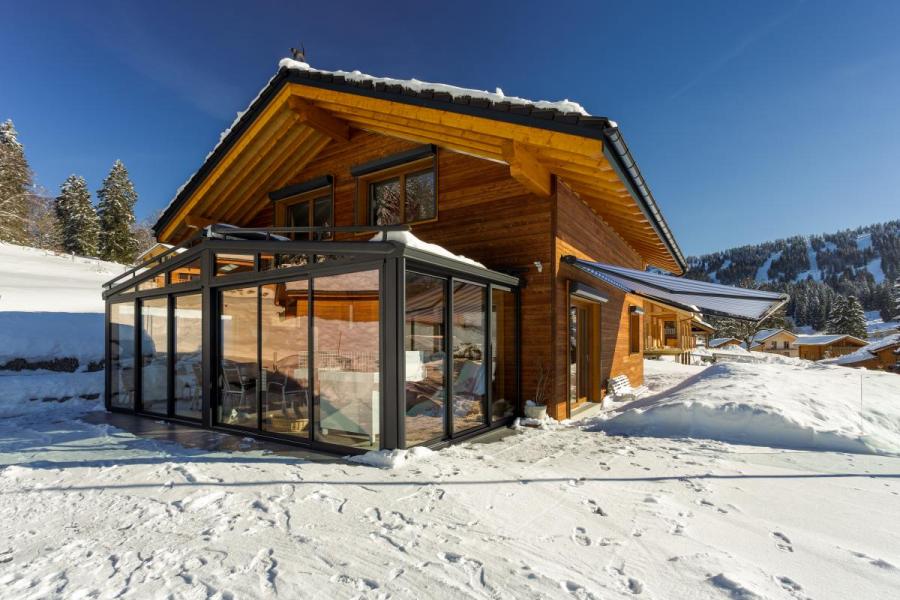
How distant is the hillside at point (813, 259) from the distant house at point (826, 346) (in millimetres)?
78653

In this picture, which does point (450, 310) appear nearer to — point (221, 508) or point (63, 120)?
point (221, 508)

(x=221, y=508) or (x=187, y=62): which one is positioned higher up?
(x=187, y=62)

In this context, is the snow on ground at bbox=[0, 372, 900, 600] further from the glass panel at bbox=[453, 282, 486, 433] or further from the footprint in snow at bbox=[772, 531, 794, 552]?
the glass panel at bbox=[453, 282, 486, 433]

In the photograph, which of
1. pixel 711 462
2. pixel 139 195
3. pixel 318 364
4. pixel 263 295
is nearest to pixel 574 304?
pixel 711 462

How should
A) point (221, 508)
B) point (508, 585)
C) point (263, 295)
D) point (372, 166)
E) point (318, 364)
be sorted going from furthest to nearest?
point (372, 166)
point (263, 295)
point (318, 364)
point (221, 508)
point (508, 585)

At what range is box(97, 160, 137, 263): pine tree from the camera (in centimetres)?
3353

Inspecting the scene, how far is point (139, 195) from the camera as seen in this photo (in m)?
36.9

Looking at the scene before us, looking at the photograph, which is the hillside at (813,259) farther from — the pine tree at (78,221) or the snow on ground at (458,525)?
the snow on ground at (458,525)

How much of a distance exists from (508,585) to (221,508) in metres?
2.54

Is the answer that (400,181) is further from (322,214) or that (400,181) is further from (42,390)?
(42,390)

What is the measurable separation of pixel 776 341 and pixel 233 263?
69492 mm

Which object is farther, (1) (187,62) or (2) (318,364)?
(1) (187,62)

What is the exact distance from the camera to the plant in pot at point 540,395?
→ 713 centimetres

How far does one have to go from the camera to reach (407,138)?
862 centimetres
